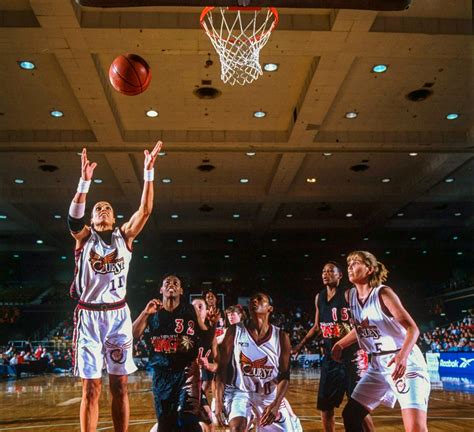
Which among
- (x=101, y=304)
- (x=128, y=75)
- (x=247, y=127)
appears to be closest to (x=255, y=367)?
(x=101, y=304)

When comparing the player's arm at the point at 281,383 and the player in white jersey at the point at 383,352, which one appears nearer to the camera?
the player in white jersey at the point at 383,352

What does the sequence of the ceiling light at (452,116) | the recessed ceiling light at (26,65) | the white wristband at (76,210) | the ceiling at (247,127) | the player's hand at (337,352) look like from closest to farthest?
the white wristband at (76,210) → the player's hand at (337,352) → the ceiling at (247,127) → the recessed ceiling light at (26,65) → the ceiling light at (452,116)

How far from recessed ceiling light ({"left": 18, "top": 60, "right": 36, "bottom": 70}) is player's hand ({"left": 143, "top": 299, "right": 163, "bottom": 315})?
601cm

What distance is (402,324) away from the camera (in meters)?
4.82

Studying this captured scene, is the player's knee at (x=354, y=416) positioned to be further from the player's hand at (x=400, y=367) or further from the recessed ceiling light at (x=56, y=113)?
the recessed ceiling light at (x=56, y=113)

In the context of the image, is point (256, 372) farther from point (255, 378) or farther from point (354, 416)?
point (354, 416)

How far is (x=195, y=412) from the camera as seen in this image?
506 cm

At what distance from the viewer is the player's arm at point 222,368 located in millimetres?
4820

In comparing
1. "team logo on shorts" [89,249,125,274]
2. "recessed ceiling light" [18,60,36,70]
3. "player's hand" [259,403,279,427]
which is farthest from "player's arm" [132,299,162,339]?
"recessed ceiling light" [18,60,36,70]

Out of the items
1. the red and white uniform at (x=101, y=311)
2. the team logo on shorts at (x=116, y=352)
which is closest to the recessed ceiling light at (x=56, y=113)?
the red and white uniform at (x=101, y=311)

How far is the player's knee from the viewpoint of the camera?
458cm

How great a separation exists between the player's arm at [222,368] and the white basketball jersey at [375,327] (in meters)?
1.25

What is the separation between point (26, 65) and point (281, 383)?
729cm

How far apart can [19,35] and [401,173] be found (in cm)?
1056
